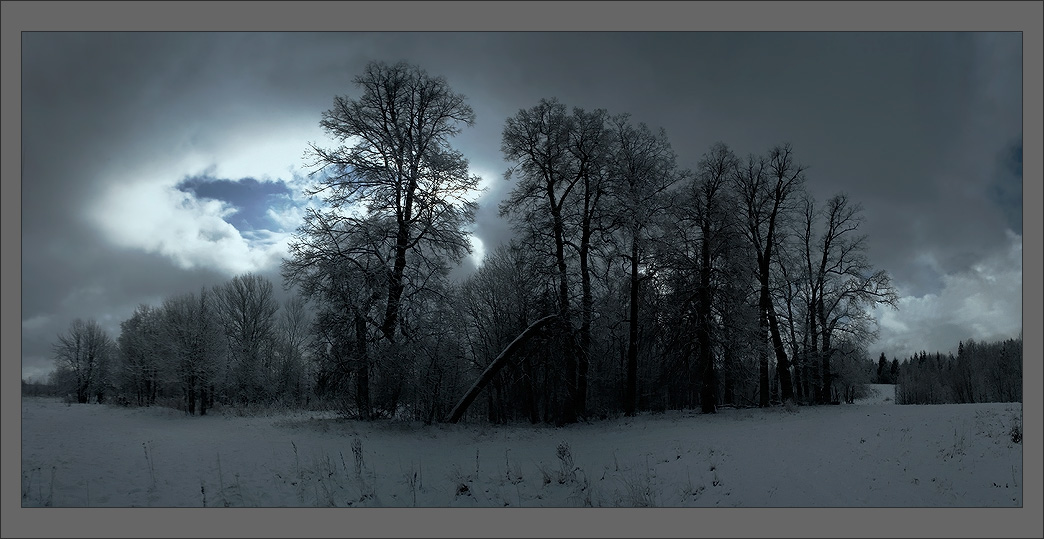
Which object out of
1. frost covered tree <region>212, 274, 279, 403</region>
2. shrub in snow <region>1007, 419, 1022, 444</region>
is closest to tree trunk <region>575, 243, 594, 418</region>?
shrub in snow <region>1007, 419, 1022, 444</region>

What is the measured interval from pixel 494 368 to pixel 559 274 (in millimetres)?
4490

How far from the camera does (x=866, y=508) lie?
7930 mm

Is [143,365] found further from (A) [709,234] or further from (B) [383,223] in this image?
(A) [709,234]

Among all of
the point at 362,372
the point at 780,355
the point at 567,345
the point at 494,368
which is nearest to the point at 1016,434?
the point at 567,345

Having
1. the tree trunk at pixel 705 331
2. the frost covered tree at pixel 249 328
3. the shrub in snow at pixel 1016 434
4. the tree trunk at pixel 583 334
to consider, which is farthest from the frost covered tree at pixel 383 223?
the frost covered tree at pixel 249 328

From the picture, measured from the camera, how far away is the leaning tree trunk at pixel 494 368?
17.1 metres

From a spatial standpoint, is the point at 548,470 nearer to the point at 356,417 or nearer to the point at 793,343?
the point at 356,417

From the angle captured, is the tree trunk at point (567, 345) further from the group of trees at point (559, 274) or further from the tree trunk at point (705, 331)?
A: the tree trunk at point (705, 331)

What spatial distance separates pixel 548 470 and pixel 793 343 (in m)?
19.0

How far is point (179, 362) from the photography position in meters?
28.0

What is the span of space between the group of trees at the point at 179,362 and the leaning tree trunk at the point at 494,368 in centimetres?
878


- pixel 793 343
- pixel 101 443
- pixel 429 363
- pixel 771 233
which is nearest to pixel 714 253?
pixel 771 233

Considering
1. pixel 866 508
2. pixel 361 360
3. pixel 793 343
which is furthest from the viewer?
pixel 793 343

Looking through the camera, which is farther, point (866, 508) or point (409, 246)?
point (409, 246)
